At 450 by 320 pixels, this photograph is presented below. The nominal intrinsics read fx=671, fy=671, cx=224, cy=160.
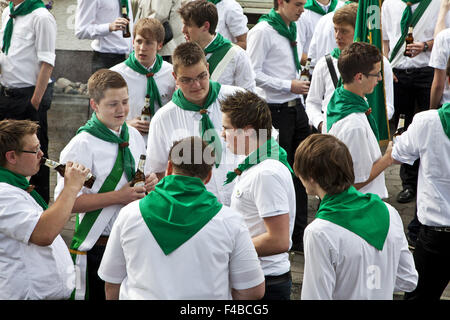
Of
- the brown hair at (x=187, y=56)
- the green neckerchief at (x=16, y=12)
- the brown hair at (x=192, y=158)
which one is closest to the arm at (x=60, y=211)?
the brown hair at (x=192, y=158)

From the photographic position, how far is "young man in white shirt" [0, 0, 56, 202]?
6.65m

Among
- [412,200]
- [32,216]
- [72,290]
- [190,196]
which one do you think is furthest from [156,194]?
[412,200]

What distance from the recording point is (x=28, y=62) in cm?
677

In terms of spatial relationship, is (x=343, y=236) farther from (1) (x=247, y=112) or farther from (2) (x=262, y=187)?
(1) (x=247, y=112)

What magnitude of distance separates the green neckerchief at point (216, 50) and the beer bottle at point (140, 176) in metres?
1.58

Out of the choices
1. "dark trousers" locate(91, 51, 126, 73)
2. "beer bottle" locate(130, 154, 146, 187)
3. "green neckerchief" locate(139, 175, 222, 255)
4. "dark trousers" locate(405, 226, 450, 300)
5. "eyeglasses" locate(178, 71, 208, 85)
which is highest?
"dark trousers" locate(91, 51, 126, 73)

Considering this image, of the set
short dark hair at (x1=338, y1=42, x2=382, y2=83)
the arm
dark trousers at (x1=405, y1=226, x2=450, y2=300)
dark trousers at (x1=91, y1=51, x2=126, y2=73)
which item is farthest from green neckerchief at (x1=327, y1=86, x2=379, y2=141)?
dark trousers at (x1=91, y1=51, x2=126, y2=73)

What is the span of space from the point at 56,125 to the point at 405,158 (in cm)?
587

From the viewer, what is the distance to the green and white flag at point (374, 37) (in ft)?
18.5

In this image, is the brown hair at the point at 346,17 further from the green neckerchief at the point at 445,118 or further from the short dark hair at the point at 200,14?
the green neckerchief at the point at 445,118

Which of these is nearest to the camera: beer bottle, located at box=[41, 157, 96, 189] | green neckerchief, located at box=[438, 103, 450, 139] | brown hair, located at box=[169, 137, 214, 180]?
brown hair, located at box=[169, 137, 214, 180]

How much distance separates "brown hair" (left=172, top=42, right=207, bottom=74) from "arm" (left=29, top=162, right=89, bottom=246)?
1165 mm

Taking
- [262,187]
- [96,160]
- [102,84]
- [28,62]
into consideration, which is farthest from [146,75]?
[262,187]

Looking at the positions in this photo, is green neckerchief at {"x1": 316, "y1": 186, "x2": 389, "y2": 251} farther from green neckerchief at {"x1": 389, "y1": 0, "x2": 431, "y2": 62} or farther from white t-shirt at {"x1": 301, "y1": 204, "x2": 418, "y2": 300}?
green neckerchief at {"x1": 389, "y1": 0, "x2": 431, "y2": 62}
